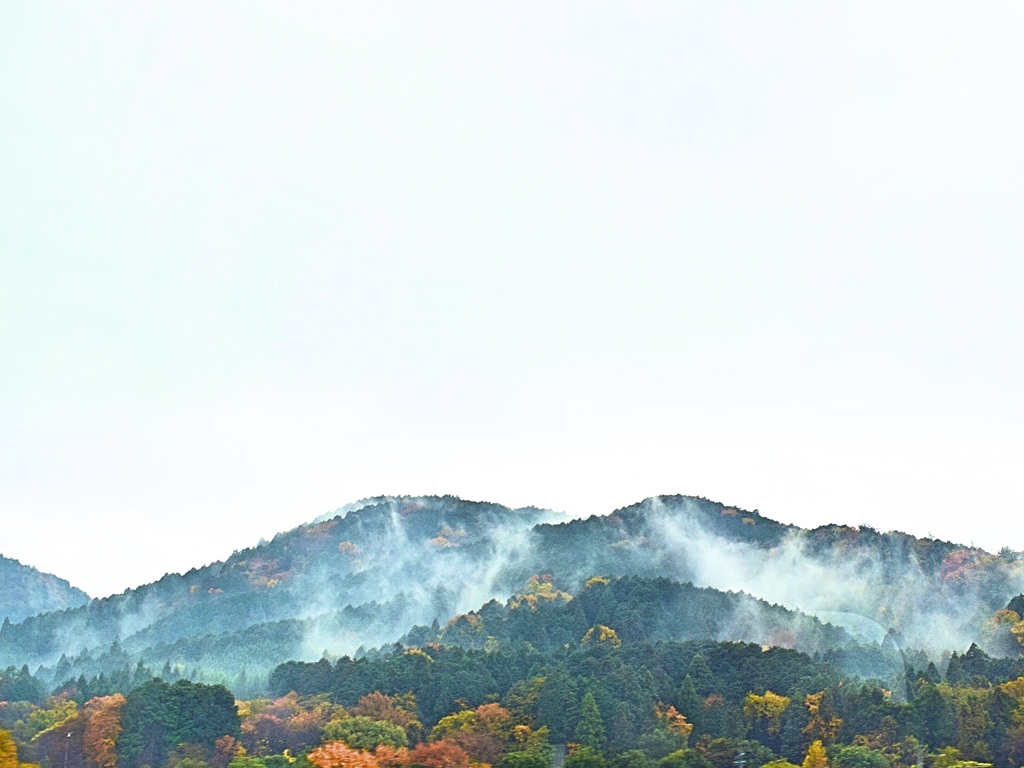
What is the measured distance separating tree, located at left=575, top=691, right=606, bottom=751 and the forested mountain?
1313 inches

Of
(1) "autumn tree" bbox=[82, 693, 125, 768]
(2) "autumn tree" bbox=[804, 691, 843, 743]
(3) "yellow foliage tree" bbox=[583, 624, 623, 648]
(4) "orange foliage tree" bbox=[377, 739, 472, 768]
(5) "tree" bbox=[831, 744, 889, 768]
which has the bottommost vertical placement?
(5) "tree" bbox=[831, 744, 889, 768]

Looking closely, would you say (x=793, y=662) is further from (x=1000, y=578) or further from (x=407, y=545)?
(x=407, y=545)

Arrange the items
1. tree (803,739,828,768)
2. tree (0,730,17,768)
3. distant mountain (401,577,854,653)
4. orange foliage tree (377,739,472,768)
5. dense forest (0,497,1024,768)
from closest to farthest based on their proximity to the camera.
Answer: tree (0,730,17,768)
tree (803,739,828,768)
orange foliage tree (377,739,472,768)
dense forest (0,497,1024,768)
distant mountain (401,577,854,653)

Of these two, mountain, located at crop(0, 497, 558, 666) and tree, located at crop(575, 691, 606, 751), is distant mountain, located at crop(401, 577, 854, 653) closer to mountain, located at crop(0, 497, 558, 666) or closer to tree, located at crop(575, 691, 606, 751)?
mountain, located at crop(0, 497, 558, 666)

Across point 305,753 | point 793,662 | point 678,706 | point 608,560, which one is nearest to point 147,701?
point 305,753

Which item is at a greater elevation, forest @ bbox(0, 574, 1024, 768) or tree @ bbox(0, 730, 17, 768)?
tree @ bbox(0, 730, 17, 768)

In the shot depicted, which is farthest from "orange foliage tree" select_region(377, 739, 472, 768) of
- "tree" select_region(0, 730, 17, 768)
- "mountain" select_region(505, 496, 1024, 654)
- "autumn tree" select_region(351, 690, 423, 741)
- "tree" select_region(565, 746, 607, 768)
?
"mountain" select_region(505, 496, 1024, 654)

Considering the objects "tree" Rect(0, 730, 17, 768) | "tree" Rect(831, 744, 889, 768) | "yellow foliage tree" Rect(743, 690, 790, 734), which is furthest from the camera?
"yellow foliage tree" Rect(743, 690, 790, 734)

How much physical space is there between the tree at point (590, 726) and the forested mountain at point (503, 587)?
33.3 meters

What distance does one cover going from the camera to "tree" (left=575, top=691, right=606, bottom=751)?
2603 inches

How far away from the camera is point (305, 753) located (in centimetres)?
6350

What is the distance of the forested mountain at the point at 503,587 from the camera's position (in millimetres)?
104812

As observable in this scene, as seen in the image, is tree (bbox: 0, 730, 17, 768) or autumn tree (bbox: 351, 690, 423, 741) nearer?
tree (bbox: 0, 730, 17, 768)

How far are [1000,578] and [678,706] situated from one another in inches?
1970
